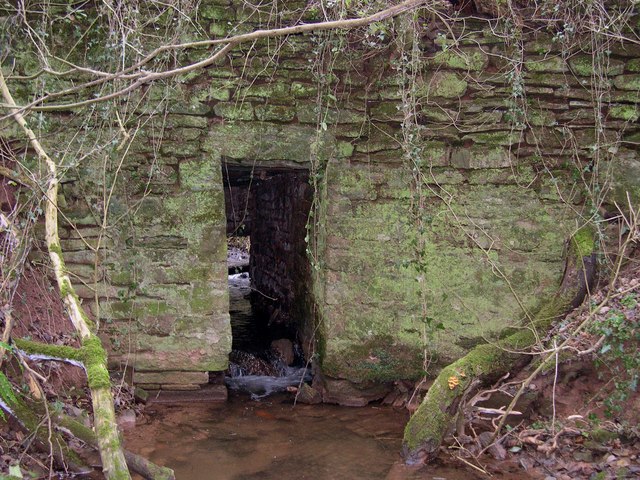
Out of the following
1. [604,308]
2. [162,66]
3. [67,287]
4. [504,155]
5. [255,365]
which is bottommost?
[255,365]

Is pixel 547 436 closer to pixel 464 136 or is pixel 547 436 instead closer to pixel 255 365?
pixel 464 136

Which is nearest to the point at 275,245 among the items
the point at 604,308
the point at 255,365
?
the point at 255,365

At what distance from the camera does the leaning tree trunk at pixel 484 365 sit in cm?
349

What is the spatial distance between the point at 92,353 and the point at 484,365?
232 cm

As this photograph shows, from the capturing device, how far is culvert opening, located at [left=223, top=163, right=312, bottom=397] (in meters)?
5.20

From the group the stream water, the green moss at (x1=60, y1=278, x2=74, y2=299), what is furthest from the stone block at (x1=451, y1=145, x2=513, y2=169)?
the green moss at (x1=60, y1=278, x2=74, y2=299)

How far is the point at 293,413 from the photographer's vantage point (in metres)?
4.33

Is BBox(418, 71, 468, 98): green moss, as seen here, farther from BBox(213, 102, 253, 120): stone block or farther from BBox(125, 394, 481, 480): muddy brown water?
BBox(125, 394, 481, 480): muddy brown water

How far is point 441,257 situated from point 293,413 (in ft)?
5.03

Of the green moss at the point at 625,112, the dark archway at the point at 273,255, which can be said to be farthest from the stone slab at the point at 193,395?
the green moss at the point at 625,112

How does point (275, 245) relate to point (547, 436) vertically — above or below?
above

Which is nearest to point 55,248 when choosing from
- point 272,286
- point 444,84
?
point 444,84

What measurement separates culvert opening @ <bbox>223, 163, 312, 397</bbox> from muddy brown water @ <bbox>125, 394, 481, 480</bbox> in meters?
0.56

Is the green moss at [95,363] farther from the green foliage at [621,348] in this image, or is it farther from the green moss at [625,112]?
the green moss at [625,112]
